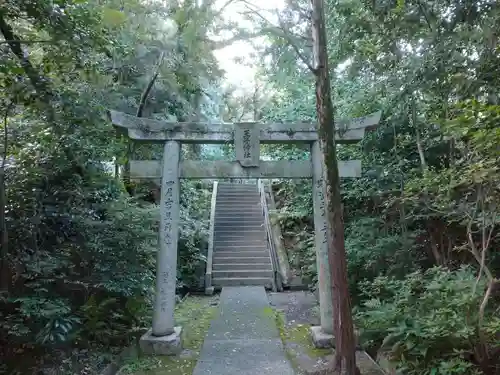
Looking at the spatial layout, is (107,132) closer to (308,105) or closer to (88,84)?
(88,84)

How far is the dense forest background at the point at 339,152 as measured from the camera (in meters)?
3.78

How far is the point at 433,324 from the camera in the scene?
362 cm

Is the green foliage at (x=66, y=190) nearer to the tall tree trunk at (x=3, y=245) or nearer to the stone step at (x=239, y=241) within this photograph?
the tall tree trunk at (x=3, y=245)

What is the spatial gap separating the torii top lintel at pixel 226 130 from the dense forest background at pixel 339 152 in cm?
49

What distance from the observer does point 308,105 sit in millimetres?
8734

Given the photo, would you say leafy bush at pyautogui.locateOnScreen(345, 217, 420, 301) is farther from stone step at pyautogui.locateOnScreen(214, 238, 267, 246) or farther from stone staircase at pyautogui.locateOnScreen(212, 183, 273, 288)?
stone step at pyautogui.locateOnScreen(214, 238, 267, 246)

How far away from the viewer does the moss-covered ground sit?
4.70 m

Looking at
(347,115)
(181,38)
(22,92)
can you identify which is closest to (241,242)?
(347,115)

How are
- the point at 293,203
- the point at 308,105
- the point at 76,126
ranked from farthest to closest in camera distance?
the point at 293,203, the point at 308,105, the point at 76,126

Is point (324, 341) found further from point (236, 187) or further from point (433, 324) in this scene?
point (236, 187)

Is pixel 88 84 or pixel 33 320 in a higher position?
pixel 88 84

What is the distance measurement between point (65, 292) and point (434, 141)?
564cm

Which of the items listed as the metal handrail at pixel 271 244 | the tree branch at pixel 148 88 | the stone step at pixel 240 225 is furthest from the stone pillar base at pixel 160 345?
the stone step at pixel 240 225

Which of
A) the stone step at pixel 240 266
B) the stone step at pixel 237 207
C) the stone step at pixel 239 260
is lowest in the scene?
the stone step at pixel 240 266
